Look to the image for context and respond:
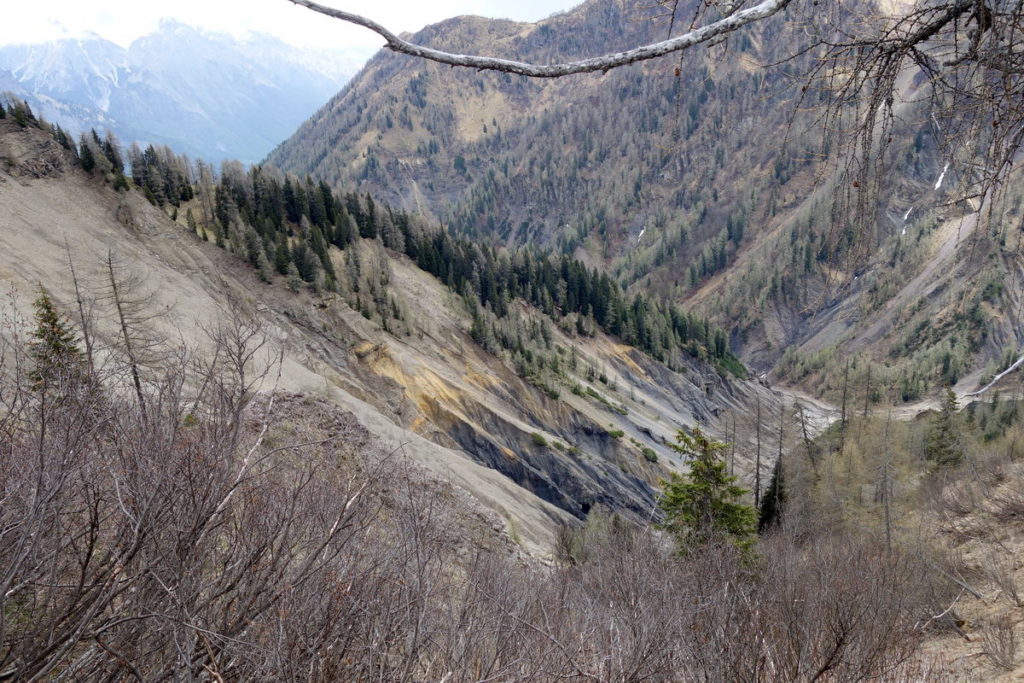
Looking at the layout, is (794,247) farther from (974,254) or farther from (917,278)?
(974,254)

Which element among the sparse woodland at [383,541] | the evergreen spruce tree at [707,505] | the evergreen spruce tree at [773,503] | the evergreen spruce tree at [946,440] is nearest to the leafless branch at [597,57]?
the sparse woodland at [383,541]

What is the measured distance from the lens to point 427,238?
63.0 meters

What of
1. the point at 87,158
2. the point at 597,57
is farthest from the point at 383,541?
the point at 87,158

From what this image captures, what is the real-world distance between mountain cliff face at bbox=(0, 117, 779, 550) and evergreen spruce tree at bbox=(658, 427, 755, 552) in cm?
690

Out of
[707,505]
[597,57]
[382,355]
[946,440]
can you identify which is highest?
[597,57]

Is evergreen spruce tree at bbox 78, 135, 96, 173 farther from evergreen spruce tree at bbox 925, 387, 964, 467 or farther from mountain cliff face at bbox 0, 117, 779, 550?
evergreen spruce tree at bbox 925, 387, 964, 467

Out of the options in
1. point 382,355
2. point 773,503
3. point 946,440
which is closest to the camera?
point 773,503

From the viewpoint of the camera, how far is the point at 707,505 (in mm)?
17688

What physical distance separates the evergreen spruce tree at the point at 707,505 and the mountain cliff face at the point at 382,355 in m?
6.90

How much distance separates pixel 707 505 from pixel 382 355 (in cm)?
2391

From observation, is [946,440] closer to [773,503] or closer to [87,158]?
[773,503]

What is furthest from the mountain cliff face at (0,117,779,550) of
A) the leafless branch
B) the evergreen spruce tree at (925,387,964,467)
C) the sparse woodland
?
the leafless branch

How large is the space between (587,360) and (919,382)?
203ft

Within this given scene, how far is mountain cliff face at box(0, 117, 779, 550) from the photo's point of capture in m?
26.0
